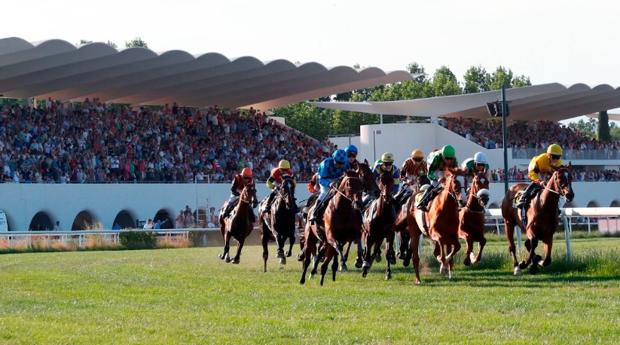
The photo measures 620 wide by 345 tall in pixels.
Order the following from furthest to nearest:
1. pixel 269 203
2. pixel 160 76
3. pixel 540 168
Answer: pixel 160 76
pixel 269 203
pixel 540 168

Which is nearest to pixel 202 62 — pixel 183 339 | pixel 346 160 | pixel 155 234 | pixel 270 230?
pixel 155 234

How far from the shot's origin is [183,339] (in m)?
10.7

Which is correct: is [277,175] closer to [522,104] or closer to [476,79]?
[522,104]

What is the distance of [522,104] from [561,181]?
147 feet

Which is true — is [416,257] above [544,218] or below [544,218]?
below

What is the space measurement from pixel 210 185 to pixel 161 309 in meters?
31.7

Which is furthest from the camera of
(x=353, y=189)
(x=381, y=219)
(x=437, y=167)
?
(x=381, y=219)

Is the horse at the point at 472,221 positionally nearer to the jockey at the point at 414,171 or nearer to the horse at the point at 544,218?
the horse at the point at 544,218

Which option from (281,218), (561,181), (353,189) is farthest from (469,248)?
(281,218)

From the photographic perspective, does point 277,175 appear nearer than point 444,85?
Yes

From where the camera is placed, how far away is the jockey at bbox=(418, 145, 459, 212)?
18062mm

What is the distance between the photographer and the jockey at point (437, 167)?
59.3 feet

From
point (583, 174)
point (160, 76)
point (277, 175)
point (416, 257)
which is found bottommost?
point (416, 257)

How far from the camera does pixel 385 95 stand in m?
105
